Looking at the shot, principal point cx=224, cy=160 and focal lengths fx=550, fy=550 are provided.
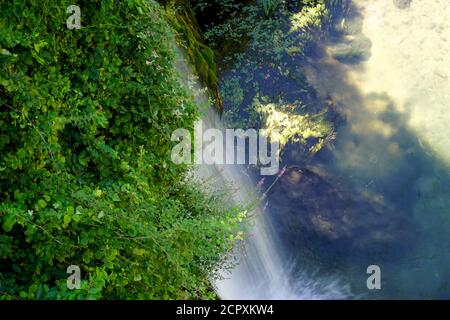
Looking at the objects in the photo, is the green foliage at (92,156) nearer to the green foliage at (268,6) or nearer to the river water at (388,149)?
the river water at (388,149)

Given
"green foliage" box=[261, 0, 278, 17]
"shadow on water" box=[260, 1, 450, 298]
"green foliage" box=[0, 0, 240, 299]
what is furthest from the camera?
"shadow on water" box=[260, 1, 450, 298]

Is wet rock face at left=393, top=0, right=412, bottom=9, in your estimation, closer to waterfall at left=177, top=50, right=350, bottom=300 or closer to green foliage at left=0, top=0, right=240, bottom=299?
waterfall at left=177, top=50, right=350, bottom=300

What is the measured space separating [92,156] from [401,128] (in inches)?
293

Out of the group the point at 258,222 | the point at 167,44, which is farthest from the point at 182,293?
the point at 258,222

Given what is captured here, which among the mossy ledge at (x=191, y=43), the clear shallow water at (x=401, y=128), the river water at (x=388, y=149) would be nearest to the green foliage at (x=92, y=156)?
the mossy ledge at (x=191, y=43)

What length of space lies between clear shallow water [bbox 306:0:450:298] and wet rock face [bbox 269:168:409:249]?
205mm

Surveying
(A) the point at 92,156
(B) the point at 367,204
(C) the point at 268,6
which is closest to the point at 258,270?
(B) the point at 367,204

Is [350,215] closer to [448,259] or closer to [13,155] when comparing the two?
[448,259]

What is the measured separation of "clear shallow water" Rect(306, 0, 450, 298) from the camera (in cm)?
957

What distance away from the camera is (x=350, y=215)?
9.55m

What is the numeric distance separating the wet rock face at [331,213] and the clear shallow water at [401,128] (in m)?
0.20

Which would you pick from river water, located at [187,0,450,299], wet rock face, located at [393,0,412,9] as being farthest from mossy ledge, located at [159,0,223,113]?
wet rock face, located at [393,0,412,9]

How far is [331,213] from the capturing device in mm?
9555

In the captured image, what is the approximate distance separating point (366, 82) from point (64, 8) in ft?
24.5
